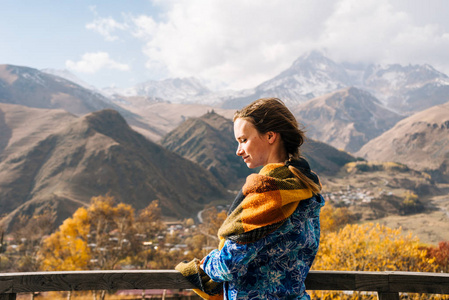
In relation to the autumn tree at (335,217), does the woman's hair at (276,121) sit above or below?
above

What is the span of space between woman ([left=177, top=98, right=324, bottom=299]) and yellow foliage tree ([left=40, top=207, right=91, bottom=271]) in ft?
142

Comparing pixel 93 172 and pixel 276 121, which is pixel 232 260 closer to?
pixel 276 121

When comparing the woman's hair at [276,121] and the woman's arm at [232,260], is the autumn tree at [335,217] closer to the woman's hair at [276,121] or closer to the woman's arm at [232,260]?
the woman's hair at [276,121]

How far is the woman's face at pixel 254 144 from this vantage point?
7.32 ft

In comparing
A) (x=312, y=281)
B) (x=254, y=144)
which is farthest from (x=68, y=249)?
(x=254, y=144)

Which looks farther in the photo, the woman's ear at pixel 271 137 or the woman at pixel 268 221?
the woman's ear at pixel 271 137

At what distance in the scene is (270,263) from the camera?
1.97 m

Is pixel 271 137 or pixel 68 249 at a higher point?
pixel 271 137

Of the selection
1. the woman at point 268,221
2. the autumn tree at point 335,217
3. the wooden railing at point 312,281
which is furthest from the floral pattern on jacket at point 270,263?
the autumn tree at point 335,217

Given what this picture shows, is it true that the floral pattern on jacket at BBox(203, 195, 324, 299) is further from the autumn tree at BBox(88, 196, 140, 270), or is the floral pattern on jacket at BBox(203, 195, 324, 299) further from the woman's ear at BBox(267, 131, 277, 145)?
the autumn tree at BBox(88, 196, 140, 270)

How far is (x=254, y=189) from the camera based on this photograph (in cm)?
186

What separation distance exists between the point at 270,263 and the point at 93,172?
392 ft

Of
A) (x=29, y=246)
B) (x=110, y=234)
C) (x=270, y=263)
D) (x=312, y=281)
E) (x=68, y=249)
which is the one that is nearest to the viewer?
(x=270, y=263)

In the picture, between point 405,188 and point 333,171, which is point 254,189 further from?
point 333,171
